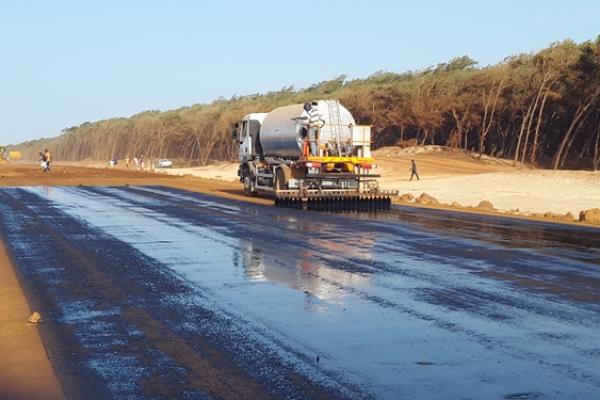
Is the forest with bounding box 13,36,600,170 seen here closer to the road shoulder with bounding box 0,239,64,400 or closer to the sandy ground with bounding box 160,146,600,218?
the sandy ground with bounding box 160,146,600,218

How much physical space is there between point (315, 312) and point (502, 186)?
34938mm

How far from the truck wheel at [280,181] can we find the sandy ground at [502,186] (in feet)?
28.2

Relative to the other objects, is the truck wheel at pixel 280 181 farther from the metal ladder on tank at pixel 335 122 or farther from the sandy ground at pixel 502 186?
the sandy ground at pixel 502 186

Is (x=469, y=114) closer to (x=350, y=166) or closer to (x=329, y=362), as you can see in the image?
(x=350, y=166)

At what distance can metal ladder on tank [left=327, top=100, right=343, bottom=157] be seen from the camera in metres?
27.8

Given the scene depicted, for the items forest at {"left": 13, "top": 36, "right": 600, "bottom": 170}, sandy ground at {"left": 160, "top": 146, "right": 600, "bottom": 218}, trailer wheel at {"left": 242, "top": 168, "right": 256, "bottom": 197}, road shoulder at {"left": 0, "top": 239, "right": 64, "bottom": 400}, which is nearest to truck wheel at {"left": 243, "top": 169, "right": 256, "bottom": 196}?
trailer wheel at {"left": 242, "top": 168, "right": 256, "bottom": 197}

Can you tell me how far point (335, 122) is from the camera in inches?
1094

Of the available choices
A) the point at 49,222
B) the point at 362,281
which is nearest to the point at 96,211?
the point at 49,222

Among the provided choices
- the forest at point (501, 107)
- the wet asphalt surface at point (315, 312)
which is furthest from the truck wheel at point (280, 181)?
the forest at point (501, 107)

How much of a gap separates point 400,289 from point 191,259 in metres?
4.42

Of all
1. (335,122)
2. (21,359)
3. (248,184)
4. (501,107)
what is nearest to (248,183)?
(248,184)

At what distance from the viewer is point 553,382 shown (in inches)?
247

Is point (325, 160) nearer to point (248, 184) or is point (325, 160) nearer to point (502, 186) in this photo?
point (248, 184)

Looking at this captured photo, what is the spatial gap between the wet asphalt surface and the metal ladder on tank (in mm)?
9756
